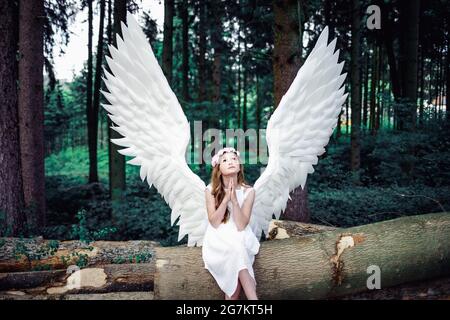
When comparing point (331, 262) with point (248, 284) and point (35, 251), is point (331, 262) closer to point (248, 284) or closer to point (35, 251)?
point (248, 284)

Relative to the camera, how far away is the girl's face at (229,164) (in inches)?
128

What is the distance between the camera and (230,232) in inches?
129

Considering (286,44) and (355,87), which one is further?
(355,87)

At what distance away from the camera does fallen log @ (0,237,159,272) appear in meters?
4.51

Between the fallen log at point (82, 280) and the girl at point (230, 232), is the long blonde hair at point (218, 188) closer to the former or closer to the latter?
the girl at point (230, 232)

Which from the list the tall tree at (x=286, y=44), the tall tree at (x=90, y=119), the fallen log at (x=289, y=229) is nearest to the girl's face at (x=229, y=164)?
the fallen log at (x=289, y=229)

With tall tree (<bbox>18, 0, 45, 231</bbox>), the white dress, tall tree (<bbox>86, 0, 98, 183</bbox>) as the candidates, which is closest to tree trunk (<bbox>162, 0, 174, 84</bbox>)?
tall tree (<bbox>18, 0, 45, 231</bbox>)

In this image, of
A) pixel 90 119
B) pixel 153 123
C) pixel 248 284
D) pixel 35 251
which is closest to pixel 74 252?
pixel 35 251

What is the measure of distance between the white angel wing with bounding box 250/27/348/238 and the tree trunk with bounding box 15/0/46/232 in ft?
15.9

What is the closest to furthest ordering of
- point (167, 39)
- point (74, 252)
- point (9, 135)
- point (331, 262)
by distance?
point (331, 262) → point (74, 252) → point (9, 135) → point (167, 39)

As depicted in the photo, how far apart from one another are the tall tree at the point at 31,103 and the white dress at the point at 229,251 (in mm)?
4671

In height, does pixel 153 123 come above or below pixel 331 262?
above

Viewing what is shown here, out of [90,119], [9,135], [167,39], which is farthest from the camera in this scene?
[90,119]

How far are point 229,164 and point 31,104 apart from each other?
16.5 ft
